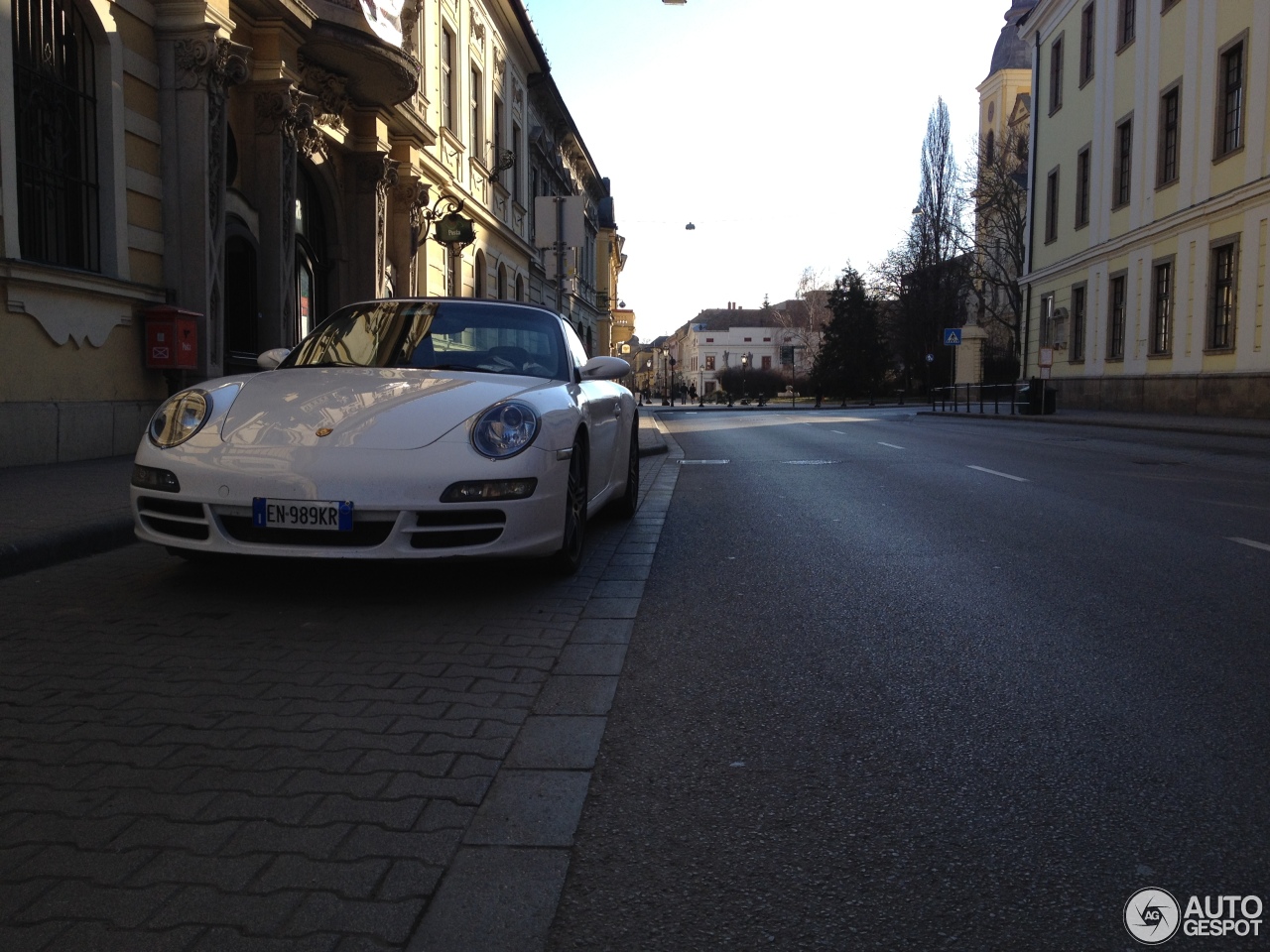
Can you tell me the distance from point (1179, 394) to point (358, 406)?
24357 mm

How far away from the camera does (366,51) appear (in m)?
13.4

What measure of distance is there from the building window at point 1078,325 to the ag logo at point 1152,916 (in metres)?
32.5

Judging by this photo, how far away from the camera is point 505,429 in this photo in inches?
187

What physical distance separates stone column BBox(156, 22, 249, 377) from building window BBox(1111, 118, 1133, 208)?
83.8 ft

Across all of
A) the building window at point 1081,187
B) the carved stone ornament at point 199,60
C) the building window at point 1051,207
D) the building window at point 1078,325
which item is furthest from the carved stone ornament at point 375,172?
the building window at point 1051,207

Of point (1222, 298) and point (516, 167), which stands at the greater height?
point (516, 167)

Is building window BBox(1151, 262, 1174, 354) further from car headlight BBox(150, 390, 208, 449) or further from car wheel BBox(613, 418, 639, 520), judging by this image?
car headlight BBox(150, 390, 208, 449)

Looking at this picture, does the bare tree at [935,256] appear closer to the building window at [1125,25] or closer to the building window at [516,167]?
the building window at [1125,25]

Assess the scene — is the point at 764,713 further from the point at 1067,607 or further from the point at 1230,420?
the point at 1230,420

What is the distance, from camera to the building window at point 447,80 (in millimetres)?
20234

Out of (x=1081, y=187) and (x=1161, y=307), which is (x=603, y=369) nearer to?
(x=1161, y=307)

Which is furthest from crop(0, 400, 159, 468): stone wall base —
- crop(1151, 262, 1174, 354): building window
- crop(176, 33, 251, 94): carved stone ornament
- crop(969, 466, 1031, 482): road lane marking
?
crop(1151, 262, 1174, 354): building window

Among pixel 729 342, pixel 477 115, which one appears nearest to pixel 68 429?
pixel 477 115

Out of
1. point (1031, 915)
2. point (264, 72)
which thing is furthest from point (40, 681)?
point (264, 72)
